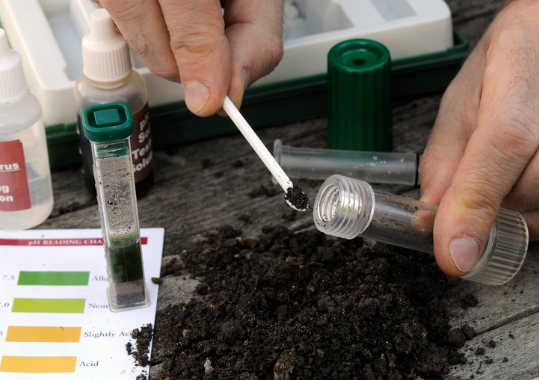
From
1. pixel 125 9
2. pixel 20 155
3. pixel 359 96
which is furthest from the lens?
pixel 359 96

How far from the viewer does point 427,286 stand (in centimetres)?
100

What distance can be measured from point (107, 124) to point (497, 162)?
0.46 m

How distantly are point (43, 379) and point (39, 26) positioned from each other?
60 centimetres

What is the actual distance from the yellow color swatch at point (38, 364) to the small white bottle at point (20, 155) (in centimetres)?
25

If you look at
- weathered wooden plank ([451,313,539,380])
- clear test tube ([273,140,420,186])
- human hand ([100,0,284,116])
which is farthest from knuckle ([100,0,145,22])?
weathered wooden plank ([451,313,539,380])

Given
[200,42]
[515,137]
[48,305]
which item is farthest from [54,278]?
[515,137]

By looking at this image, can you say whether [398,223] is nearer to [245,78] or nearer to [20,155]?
[245,78]

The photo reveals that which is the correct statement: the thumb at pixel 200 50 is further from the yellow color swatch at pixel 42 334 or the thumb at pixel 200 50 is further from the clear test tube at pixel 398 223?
the yellow color swatch at pixel 42 334

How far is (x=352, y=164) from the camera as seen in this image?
1218 mm

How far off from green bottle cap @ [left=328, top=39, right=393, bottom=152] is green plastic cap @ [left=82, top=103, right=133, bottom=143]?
42cm

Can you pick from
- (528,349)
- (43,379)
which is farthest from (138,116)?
(528,349)

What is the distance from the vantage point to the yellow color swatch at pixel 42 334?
0.98m

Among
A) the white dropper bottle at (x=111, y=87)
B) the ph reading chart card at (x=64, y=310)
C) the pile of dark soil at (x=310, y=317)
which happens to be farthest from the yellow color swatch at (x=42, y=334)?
the white dropper bottle at (x=111, y=87)

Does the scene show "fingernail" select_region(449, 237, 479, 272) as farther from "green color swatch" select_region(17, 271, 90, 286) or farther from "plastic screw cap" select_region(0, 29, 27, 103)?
"plastic screw cap" select_region(0, 29, 27, 103)
